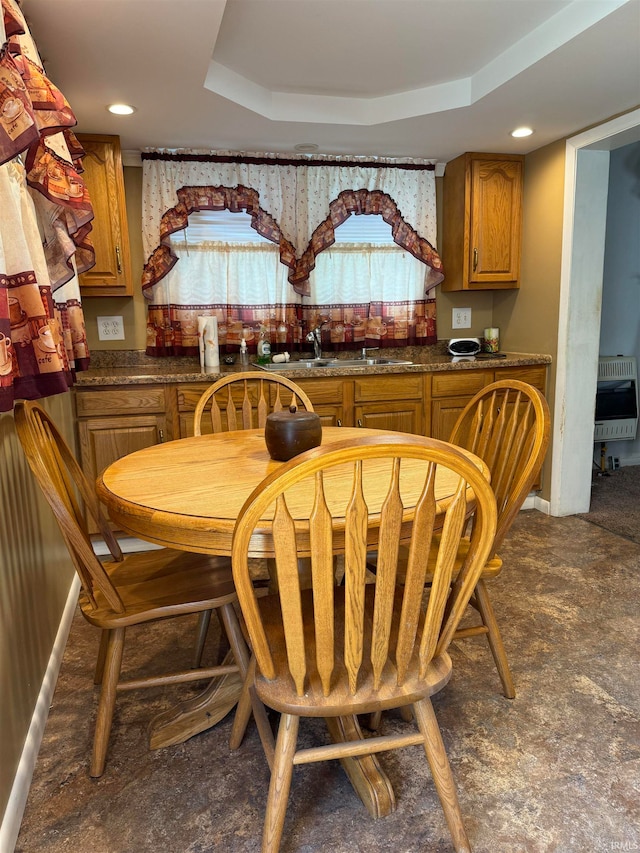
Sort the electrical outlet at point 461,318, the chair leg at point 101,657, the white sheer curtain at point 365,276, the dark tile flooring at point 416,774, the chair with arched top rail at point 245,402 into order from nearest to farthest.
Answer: the dark tile flooring at point 416,774, the chair leg at point 101,657, the chair with arched top rail at point 245,402, the white sheer curtain at point 365,276, the electrical outlet at point 461,318

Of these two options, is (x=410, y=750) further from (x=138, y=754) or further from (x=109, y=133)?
(x=109, y=133)

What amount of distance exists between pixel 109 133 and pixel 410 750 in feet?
9.97

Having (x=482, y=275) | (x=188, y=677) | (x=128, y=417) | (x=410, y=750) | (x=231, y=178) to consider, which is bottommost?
(x=410, y=750)

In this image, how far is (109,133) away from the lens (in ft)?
9.52

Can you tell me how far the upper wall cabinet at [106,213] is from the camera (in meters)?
2.89

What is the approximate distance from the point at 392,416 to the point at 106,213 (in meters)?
Answer: 1.88

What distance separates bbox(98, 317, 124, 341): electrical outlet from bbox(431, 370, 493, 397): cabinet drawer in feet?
6.16

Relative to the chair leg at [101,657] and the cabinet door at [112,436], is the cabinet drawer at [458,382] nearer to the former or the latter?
the cabinet door at [112,436]

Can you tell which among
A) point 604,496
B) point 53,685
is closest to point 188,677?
point 53,685

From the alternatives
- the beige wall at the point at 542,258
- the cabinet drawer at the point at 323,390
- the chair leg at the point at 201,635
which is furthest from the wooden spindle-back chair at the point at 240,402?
the beige wall at the point at 542,258

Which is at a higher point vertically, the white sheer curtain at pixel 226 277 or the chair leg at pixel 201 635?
the white sheer curtain at pixel 226 277

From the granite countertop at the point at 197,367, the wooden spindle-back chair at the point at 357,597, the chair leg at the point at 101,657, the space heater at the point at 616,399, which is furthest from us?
the space heater at the point at 616,399

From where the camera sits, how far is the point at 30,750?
1.53m

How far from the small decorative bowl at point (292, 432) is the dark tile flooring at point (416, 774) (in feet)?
2.81
